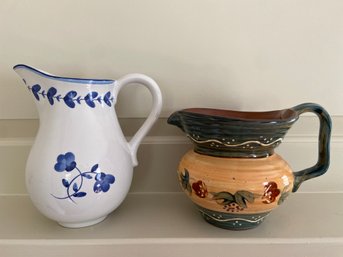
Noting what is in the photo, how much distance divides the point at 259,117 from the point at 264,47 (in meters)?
0.12

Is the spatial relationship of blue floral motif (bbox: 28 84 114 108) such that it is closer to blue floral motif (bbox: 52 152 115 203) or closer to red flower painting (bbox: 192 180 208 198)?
blue floral motif (bbox: 52 152 115 203)

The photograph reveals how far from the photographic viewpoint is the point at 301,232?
0.44 meters

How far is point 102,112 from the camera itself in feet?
1.48

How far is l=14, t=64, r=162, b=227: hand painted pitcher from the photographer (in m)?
0.42

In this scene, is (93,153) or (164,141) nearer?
(93,153)

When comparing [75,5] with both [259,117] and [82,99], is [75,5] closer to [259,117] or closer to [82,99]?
[82,99]

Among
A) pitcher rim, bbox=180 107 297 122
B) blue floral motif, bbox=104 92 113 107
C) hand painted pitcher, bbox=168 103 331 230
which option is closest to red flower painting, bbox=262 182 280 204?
hand painted pitcher, bbox=168 103 331 230

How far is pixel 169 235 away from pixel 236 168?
0.41 ft

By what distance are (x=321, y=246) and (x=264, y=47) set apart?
314 mm

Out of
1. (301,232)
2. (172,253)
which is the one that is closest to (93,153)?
(172,253)

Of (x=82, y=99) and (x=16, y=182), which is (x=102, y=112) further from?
(x=16, y=182)

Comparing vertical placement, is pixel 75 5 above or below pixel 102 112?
above

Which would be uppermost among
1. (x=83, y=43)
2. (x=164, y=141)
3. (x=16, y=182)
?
(x=83, y=43)

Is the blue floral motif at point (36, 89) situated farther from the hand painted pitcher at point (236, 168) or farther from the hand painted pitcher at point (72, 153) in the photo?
the hand painted pitcher at point (236, 168)
